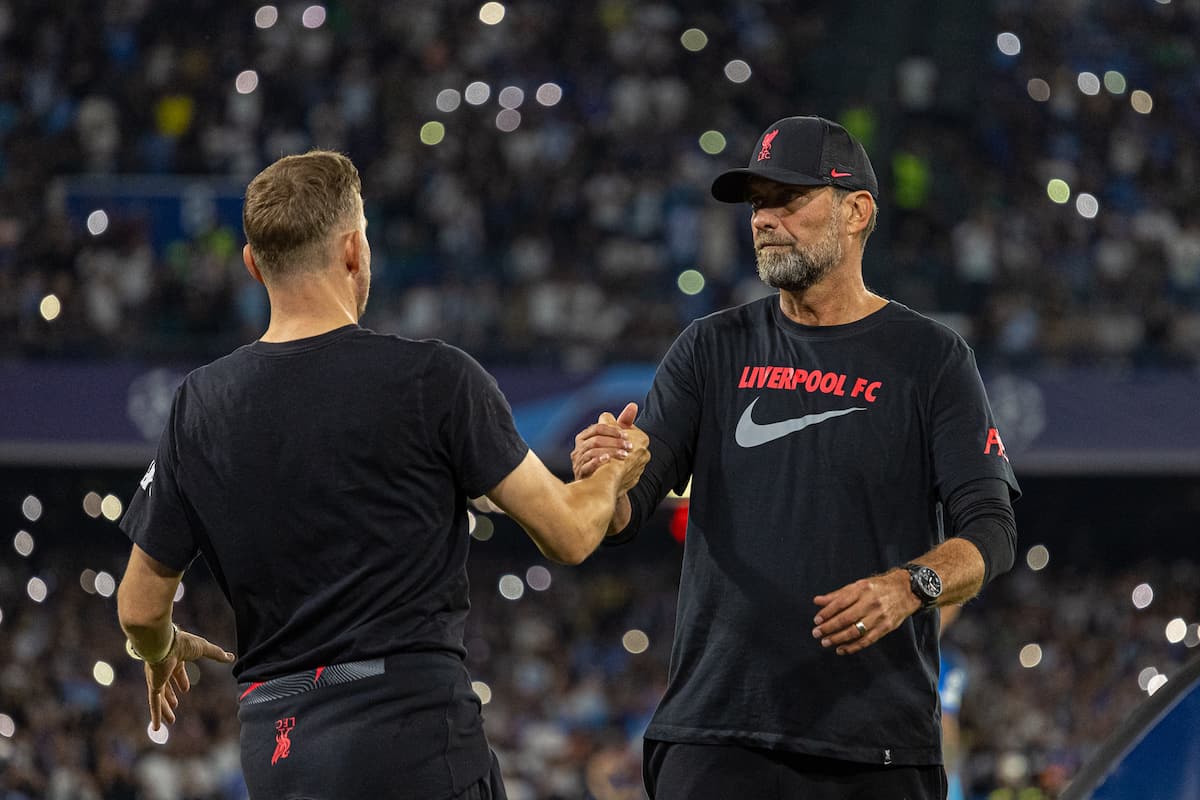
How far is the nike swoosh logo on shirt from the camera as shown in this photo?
3.76m

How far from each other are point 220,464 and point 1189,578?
14.8m

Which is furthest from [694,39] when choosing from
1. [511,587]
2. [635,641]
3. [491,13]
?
[635,641]

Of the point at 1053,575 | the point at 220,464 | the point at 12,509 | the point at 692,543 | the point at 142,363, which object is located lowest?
the point at 12,509

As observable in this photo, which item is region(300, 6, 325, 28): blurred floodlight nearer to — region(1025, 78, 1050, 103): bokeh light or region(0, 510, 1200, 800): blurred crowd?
region(0, 510, 1200, 800): blurred crowd

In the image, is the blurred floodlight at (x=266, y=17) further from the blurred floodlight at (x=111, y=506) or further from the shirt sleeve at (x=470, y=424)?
the shirt sleeve at (x=470, y=424)

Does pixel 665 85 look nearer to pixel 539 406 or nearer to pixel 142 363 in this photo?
pixel 539 406

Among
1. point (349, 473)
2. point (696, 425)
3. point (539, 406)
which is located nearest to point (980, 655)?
point (539, 406)

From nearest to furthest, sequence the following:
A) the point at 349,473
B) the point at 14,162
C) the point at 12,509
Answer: the point at 349,473 → the point at 14,162 → the point at 12,509

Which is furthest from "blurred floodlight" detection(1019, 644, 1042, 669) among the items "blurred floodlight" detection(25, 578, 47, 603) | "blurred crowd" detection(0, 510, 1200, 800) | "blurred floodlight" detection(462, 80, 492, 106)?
"blurred floodlight" detection(25, 578, 47, 603)

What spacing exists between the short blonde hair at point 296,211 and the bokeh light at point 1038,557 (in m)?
14.5

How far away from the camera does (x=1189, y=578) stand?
53.7ft

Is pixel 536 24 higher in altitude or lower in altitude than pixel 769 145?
lower

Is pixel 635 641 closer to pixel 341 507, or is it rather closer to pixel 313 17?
pixel 313 17

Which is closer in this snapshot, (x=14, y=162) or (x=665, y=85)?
(x=14, y=162)
